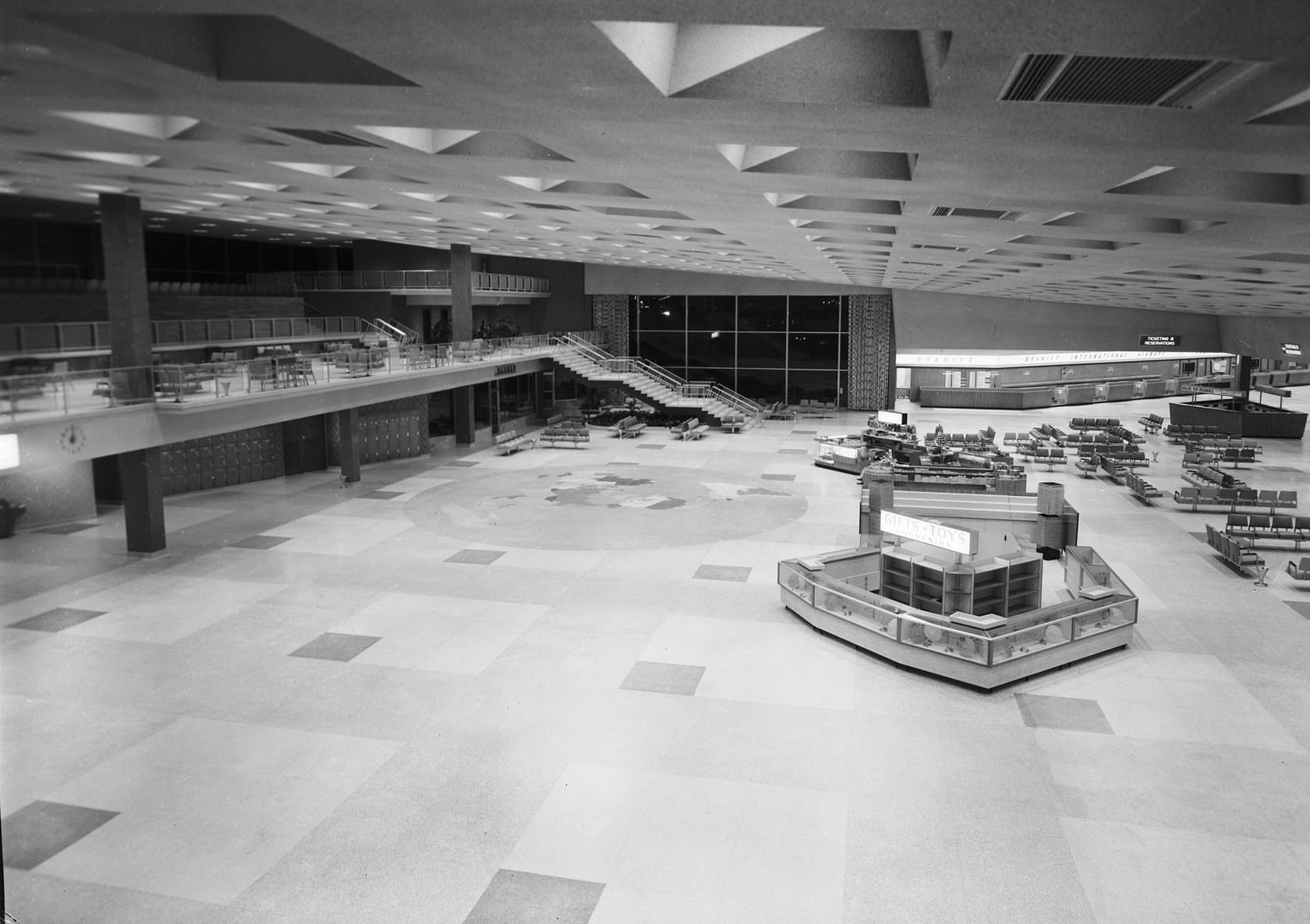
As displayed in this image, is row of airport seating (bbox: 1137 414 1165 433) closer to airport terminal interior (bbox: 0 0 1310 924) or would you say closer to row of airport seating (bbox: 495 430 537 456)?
airport terminal interior (bbox: 0 0 1310 924)

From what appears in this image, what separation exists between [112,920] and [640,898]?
4.07 metres

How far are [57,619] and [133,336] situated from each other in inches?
242

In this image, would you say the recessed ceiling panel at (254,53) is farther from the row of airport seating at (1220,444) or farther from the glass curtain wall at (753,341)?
the glass curtain wall at (753,341)

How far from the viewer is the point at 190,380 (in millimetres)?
17109

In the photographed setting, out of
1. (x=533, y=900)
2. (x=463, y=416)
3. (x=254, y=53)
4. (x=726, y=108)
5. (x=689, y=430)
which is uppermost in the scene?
(x=254, y=53)

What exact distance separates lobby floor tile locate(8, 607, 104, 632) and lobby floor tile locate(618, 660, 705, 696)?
350 inches

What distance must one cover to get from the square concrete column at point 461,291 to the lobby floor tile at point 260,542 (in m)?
14.2


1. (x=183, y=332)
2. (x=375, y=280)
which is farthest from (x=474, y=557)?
(x=375, y=280)

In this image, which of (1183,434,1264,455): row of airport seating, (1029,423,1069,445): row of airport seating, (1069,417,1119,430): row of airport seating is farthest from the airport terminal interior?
(1069,417,1119,430): row of airport seating

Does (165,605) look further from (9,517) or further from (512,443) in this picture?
(512,443)

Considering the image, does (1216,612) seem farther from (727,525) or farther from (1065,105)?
(1065,105)

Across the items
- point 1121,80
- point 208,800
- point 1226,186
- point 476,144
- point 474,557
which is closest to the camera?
point 1121,80

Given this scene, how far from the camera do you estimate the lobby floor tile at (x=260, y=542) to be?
1833 cm

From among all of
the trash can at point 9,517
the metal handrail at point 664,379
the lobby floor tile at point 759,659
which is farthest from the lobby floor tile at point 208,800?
the metal handrail at point 664,379
